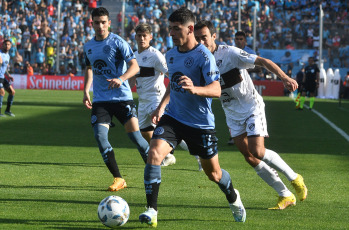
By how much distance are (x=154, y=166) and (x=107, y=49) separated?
292cm

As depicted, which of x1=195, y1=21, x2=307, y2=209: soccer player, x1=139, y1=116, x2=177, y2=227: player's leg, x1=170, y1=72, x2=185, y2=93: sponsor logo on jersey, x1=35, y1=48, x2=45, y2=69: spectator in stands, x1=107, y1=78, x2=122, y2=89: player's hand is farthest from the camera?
x1=35, y1=48, x2=45, y2=69: spectator in stands

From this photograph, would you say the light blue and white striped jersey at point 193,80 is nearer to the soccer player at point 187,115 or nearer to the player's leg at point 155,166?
the soccer player at point 187,115

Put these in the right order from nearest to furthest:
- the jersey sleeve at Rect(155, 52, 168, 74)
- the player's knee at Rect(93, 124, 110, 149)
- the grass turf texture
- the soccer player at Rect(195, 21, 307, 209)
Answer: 1. the grass turf texture
2. the soccer player at Rect(195, 21, 307, 209)
3. the player's knee at Rect(93, 124, 110, 149)
4. the jersey sleeve at Rect(155, 52, 168, 74)

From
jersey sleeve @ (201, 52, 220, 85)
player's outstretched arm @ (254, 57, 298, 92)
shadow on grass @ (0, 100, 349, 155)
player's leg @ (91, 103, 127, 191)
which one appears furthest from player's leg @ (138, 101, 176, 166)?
jersey sleeve @ (201, 52, 220, 85)

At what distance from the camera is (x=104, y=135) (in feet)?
28.1

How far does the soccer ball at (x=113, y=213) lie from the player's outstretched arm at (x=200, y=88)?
1.36 m

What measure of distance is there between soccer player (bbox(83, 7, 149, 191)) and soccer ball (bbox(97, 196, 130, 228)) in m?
2.18

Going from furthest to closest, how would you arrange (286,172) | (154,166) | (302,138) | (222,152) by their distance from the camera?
(302,138)
(222,152)
(286,172)
(154,166)

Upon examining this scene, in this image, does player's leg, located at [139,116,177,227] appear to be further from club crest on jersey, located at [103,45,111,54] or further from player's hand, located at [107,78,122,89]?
club crest on jersey, located at [103,45,111,54]

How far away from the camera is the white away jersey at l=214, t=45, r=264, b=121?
7.73m

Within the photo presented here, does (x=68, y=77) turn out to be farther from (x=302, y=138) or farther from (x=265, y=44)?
(x=302, y=138)

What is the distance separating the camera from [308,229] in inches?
253

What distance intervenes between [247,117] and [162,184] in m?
1.87

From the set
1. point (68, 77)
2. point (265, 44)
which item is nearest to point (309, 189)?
point (265, 44)
